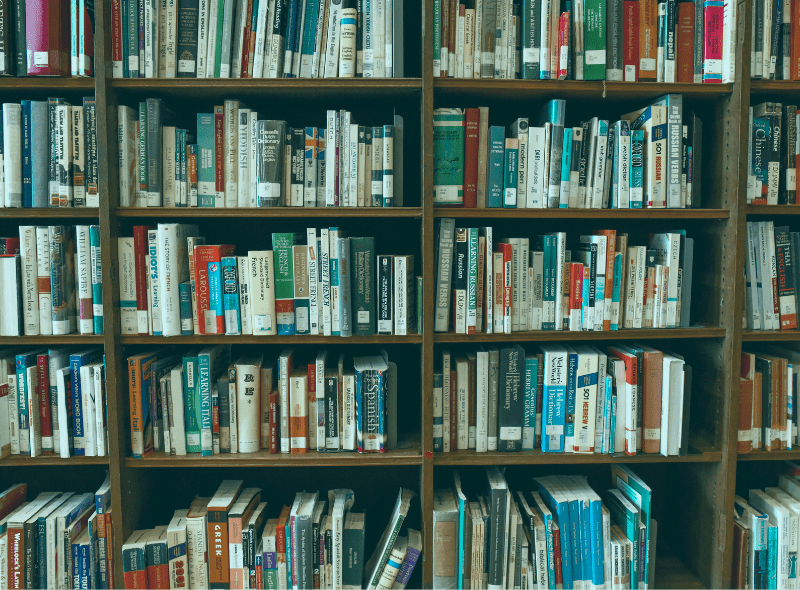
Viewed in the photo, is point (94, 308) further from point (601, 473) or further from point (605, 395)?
point (601, 473)

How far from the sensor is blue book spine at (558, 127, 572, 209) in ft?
5.25

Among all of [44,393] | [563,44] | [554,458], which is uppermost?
[563,44]

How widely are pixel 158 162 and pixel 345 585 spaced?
141 cm

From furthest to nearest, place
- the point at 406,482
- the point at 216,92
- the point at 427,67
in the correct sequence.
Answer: the point at 406,482
the point at 216,92
the point at 427,67

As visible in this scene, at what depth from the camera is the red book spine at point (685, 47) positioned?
63.4 inches

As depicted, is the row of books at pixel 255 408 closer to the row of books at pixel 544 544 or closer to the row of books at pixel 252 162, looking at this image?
the row of books at pixel 544 544

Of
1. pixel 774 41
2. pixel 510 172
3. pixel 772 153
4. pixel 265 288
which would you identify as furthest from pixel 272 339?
pixel 774 41

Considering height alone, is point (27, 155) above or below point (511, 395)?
above

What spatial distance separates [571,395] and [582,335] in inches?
7.5

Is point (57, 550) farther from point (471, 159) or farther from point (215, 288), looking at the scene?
point (471, 159)

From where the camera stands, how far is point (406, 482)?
1.99 m

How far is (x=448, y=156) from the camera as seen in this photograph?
1593 mm

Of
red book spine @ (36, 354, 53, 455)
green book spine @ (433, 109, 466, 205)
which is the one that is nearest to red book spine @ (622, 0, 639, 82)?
green book spine @ (433, 109, 466, 205)

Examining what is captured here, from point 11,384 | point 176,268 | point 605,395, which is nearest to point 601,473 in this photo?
point 605,395
